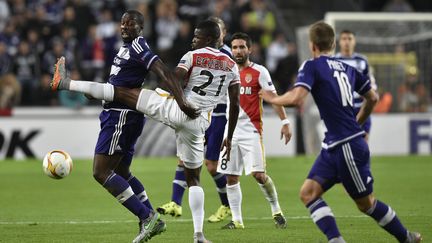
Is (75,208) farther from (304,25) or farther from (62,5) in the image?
(304,25)

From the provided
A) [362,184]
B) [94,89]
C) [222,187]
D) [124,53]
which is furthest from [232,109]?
[362,184]

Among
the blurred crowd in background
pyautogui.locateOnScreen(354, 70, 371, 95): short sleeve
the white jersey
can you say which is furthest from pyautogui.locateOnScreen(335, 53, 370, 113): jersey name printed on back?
the blurred crowd in background

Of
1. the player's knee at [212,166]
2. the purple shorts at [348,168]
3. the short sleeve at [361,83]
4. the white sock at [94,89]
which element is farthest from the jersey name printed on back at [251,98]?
the purple shorts at [348,168]

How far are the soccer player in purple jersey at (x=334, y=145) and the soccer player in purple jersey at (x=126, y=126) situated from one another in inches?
64.5

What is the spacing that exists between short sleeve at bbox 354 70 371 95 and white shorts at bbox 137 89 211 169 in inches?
61.9

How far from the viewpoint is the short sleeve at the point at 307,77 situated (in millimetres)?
7672

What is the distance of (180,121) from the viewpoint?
8641 millimetres

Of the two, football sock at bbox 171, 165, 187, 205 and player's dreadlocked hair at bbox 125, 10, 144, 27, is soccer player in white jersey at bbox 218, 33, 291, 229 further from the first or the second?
player's dreadlocked hair at bbox 125, 10, 144, 27

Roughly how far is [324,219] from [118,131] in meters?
2.56

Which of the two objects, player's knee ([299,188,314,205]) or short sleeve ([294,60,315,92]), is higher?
short sleeve ([294,60,315,92])

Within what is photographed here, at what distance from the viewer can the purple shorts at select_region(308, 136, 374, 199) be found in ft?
25.4

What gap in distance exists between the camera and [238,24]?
2509cm

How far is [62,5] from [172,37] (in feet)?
11.0

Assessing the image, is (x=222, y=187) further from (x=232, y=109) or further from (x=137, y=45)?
(x=137, y=45)
